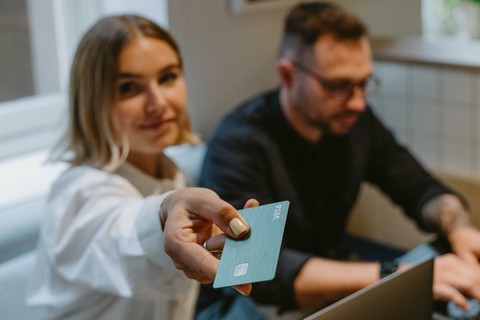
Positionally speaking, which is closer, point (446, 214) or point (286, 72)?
point (446, 214)

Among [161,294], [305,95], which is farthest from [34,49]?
[161,294]

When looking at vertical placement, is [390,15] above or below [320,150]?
above

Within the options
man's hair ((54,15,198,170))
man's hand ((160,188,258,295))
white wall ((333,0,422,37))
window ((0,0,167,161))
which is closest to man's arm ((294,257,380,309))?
man's hair ((54,15,198,170))

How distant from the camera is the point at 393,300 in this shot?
1134 millimetres

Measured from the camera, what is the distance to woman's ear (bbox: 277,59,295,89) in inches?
90.3

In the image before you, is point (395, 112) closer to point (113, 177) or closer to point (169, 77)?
point (169, 77)

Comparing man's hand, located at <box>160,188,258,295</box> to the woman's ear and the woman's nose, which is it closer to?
the woman's nose

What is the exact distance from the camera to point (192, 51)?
2594mm

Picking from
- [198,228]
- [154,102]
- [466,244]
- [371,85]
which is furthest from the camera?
[371,85]

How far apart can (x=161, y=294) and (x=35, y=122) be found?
4.72ft

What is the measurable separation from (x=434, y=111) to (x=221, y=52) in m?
0.74

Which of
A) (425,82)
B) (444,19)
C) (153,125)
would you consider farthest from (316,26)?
(444,19)

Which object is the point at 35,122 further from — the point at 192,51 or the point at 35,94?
the point at 192,51

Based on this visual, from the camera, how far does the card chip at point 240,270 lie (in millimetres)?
887
